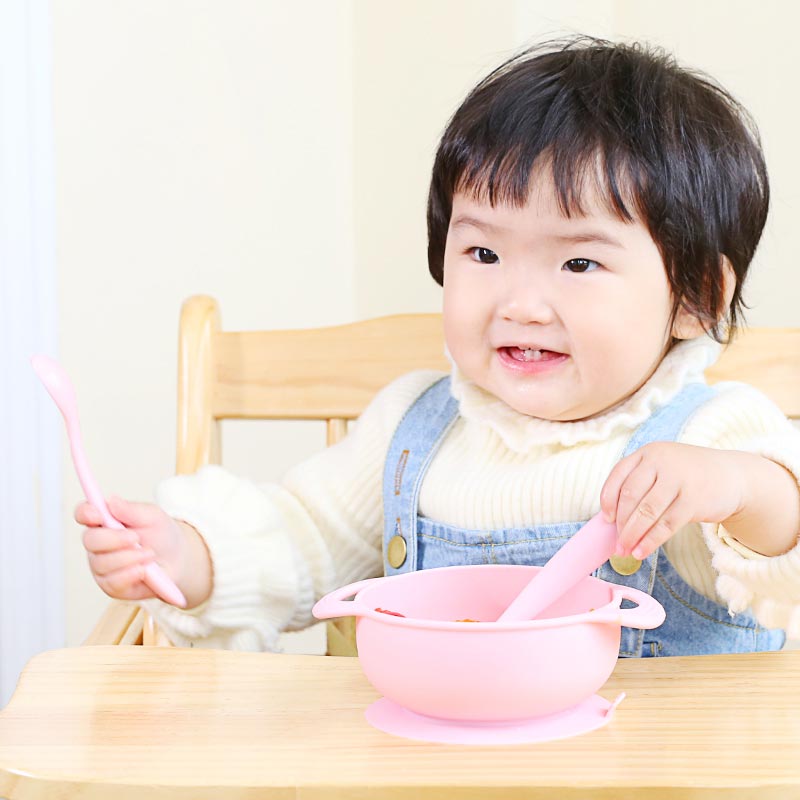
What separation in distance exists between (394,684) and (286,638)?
1.18 m

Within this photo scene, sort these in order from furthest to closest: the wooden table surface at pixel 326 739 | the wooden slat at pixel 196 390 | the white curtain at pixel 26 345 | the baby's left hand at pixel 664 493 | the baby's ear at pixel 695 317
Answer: the white curtain at pixel 26 345
the wooden slat at pixel 196 390
the baby's ear at pixel 695 317
the baby's left hand at pixel 664 493
the wooden table surface at pixel 326 739

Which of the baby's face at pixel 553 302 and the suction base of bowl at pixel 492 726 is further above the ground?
the baby's face at pixel 553 302

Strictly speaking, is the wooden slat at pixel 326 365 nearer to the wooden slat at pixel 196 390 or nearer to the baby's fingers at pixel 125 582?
the wooden slat at pixel 196 390

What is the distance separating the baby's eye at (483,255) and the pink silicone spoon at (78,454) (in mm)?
303

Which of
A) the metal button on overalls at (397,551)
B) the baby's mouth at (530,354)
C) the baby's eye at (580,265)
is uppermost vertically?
the baby's eye at (580,265)

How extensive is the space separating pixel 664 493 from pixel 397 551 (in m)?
0.34

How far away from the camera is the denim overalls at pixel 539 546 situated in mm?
827

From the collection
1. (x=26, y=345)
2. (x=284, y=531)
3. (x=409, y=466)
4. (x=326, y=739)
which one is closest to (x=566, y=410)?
(x=409, y=466)

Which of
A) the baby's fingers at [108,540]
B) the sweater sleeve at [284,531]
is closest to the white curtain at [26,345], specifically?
the sweater sleeve at [284,531]

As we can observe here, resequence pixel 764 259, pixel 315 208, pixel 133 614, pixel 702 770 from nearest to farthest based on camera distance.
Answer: pixel 702 770 < pixel 133 614 < pixel 764 259 < pixel 315 208

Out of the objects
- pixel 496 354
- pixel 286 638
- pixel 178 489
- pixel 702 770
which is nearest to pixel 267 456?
pixel 286 638

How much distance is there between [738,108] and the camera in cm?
91

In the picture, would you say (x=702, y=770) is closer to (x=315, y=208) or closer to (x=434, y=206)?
(x=434, y=206)

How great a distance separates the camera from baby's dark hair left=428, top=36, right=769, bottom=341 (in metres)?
0.81
